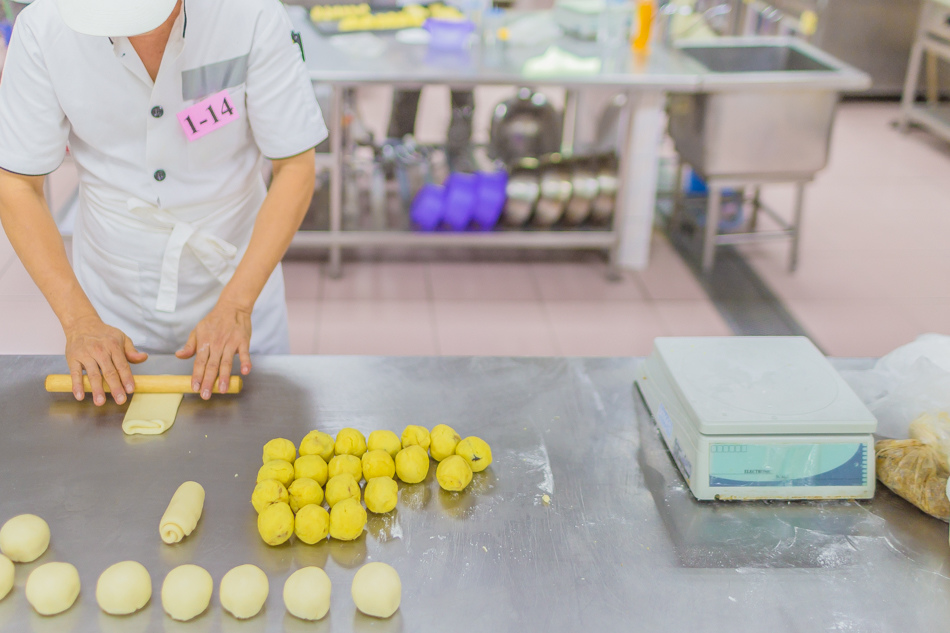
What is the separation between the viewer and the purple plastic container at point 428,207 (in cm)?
357

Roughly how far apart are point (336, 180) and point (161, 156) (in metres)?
1.93

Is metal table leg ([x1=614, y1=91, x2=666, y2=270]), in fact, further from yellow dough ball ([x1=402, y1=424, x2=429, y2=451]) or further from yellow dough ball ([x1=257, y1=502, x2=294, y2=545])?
yellow dough ball ([x1=257, y1=502, x2=294, y2=545])

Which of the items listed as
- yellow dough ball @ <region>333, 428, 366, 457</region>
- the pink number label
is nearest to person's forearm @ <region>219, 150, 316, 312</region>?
the pink number label

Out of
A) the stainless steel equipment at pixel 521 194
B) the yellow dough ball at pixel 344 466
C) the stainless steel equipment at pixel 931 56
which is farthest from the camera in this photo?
the stainless steel equipment at pixel 931 56

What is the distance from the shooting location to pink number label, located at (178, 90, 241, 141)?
151cm

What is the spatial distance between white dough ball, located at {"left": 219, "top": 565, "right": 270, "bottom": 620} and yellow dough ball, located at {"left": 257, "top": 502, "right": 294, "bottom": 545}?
3.2 inches

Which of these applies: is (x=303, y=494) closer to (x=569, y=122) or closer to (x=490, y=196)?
(x=490, y=196)

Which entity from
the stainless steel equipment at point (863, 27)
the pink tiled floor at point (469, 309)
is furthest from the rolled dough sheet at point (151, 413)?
the stainless steel equipment at point (863, 27)

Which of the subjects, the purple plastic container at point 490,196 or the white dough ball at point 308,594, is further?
the purple plastic container at point 490,196

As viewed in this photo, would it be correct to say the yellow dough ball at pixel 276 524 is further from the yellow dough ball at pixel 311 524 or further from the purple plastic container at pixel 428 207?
the purple plastic container at pixel 428 207

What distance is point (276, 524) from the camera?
111cm

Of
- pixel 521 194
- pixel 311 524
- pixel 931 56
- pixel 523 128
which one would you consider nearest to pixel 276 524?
pixel 311 524

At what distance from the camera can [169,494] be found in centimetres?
123

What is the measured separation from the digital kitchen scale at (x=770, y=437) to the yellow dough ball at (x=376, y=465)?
46cm
